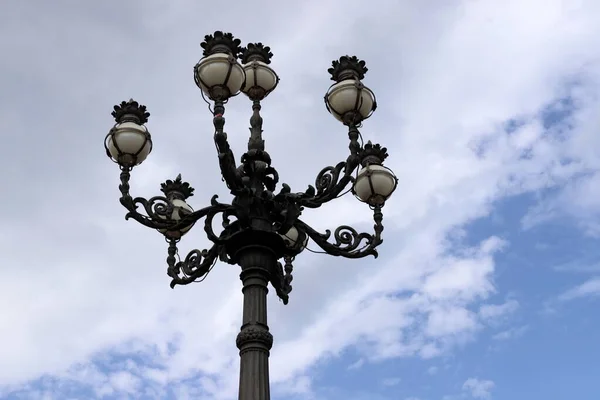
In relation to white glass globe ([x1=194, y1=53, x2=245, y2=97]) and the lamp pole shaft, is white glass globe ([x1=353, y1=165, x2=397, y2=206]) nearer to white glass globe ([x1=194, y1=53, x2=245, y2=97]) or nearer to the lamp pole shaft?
the lamp pole shaft

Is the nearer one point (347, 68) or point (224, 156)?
point (224, 156)

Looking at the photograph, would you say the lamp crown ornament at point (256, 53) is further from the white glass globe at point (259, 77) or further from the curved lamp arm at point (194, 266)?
the curved lamp arm at point (194, 266)

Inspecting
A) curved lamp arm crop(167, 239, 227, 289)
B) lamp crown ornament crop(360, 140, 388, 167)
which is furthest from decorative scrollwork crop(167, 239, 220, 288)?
lamp crown ornament crop(360, 140, 388, 167)

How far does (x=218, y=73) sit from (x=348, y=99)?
1.50m

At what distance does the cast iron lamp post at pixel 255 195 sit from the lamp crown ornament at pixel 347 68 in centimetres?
1

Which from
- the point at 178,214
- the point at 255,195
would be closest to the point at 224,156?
the point at 255,195

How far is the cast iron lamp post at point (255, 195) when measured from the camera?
7891 millimetres

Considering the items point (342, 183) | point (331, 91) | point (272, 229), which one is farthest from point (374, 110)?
point (272, 229)

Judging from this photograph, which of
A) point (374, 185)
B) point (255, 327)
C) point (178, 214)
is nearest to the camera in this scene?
point (255, 327)

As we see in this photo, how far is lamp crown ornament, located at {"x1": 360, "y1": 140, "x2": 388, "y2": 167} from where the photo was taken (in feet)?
32.1

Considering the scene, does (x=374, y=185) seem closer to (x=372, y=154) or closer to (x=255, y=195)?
(x=372, y=154)

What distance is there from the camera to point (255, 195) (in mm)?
8242

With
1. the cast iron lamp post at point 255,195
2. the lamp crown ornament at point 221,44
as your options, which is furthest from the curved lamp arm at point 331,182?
the lamp crown ornament at point 221,44

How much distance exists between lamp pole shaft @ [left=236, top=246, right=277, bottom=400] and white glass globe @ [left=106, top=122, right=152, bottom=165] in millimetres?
1760
